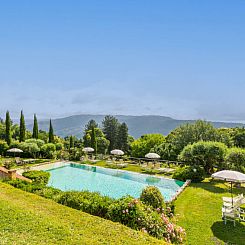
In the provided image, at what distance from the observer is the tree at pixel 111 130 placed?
40.7 meters

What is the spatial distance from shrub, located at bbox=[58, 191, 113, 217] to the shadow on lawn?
3612 millimetres

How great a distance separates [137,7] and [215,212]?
10.9 m

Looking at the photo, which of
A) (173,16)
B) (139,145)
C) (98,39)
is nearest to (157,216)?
(173,16)

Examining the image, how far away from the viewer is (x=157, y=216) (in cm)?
662

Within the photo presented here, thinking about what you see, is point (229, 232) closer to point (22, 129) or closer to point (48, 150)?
point (48, 150)

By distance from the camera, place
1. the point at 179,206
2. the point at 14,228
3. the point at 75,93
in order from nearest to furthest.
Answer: the point at 14,228, the point at 179,206, the point at 75,93

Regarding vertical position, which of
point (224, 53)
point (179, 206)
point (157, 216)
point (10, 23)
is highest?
point (10, 23)

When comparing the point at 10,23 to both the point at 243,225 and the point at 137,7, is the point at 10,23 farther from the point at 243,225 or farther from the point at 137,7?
the point at 243,225

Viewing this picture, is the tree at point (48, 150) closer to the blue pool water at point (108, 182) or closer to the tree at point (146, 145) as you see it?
the blue pool water at point (108, 182)

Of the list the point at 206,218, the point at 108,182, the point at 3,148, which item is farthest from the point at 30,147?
the point at 206,218

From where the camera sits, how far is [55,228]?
5445 mm

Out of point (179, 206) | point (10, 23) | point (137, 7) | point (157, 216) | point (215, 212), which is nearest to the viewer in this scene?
point (157, 216)

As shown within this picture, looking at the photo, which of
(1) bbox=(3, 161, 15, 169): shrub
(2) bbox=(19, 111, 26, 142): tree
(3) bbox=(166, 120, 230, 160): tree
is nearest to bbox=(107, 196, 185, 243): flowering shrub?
(1) bbox=(3, 161, 15, 169): shrub

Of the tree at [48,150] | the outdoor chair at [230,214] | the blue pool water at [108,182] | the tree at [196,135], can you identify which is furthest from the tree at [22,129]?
the outdoor chair at [230,214]
